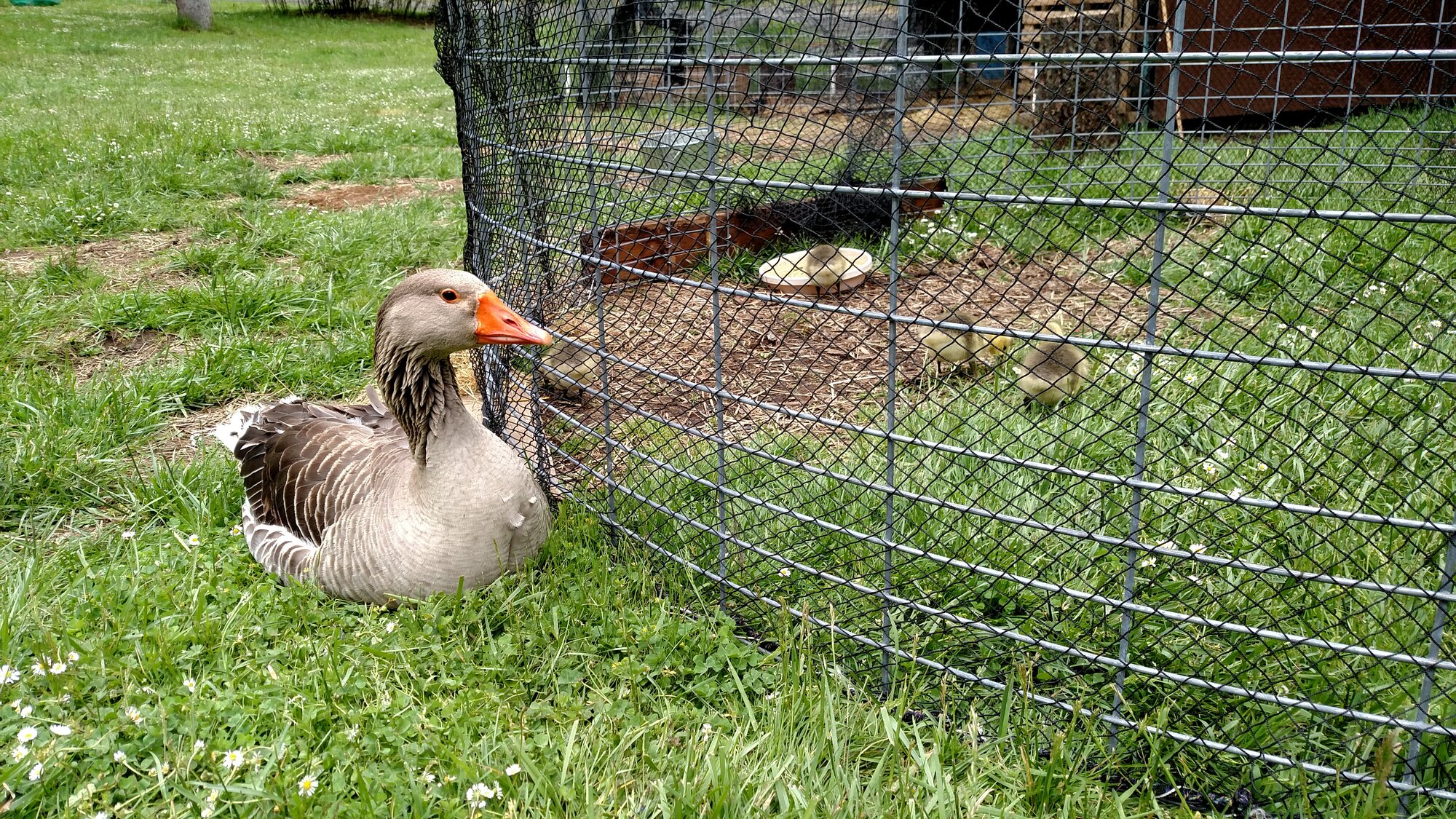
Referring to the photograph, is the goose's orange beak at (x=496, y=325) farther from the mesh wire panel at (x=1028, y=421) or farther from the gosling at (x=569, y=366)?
the gosling at (x=569, y=366)

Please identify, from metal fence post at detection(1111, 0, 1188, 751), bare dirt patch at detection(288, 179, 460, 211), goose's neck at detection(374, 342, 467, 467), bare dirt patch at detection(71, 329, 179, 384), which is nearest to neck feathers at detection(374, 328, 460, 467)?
goose's neck at detection(374, 342, 467, 467)

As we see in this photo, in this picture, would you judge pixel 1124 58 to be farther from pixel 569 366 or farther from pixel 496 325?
pixel 569 366

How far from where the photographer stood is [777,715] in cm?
216

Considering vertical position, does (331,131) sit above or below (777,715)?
above

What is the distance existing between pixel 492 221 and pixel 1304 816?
2.83 metres

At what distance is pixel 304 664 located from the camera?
2.56 m

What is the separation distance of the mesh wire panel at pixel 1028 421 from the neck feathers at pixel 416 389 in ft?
1.15

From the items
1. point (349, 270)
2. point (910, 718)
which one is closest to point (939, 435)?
point (910, 718)

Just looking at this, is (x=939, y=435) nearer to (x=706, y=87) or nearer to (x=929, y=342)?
(x=929, y=342)

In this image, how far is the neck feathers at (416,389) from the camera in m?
2.89

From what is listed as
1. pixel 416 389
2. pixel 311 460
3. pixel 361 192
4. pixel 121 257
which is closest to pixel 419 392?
pixel 416 389

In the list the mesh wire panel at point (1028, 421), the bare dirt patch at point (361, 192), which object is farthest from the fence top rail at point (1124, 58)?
the bare dirt patch at point (361, 192)

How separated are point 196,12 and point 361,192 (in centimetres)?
1742

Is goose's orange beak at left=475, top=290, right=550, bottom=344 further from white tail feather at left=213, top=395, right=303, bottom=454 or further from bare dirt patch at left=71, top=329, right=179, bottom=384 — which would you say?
bare dirt patch at left=71, top=329, right=179, bottom=384
